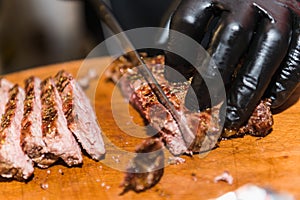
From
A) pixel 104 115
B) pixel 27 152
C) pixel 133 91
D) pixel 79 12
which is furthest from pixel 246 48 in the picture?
pixel 79 12

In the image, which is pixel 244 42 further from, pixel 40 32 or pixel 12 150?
pixel 40 32

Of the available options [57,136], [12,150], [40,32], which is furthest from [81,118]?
[40,32]

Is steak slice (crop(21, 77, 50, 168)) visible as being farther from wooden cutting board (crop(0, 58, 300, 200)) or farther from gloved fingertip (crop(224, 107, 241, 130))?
gloved fingertip (crop(224, 107, 241, 130))

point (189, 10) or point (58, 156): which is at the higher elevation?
point (189, 10)

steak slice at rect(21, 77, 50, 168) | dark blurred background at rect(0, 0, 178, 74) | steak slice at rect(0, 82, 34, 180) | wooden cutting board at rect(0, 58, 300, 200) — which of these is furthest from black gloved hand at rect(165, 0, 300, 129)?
dark blurred background at rect(0, 0, 178, 74)

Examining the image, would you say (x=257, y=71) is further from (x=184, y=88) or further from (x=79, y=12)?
(x=79, y=12)
